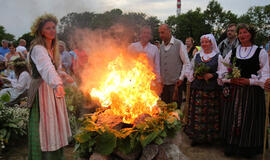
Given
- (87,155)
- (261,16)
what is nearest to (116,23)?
(87,155)

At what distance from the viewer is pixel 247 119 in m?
4.14

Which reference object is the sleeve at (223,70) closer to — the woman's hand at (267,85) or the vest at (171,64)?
the woman's hand at (267,85)

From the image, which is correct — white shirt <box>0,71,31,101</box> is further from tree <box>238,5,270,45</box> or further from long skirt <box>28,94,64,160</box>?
tree <box>238,5,270,45</box>

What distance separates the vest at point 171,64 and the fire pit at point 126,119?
1432 millimetres

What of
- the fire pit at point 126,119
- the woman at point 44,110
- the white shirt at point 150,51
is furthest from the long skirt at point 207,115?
the woman at point 44,110

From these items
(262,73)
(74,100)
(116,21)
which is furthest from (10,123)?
(262,73)

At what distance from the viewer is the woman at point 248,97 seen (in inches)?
160

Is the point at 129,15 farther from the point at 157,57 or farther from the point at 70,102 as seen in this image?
the point at 70,102

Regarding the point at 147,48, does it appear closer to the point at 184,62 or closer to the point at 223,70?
the point at 184,62

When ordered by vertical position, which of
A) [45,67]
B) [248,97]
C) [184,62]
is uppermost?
[45,67]

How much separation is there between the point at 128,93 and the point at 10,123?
8.81 ft

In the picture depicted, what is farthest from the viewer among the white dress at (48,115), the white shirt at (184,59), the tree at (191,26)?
the tree at (191,26)

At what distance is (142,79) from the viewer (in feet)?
11.9

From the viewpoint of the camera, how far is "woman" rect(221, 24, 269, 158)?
160 inches
